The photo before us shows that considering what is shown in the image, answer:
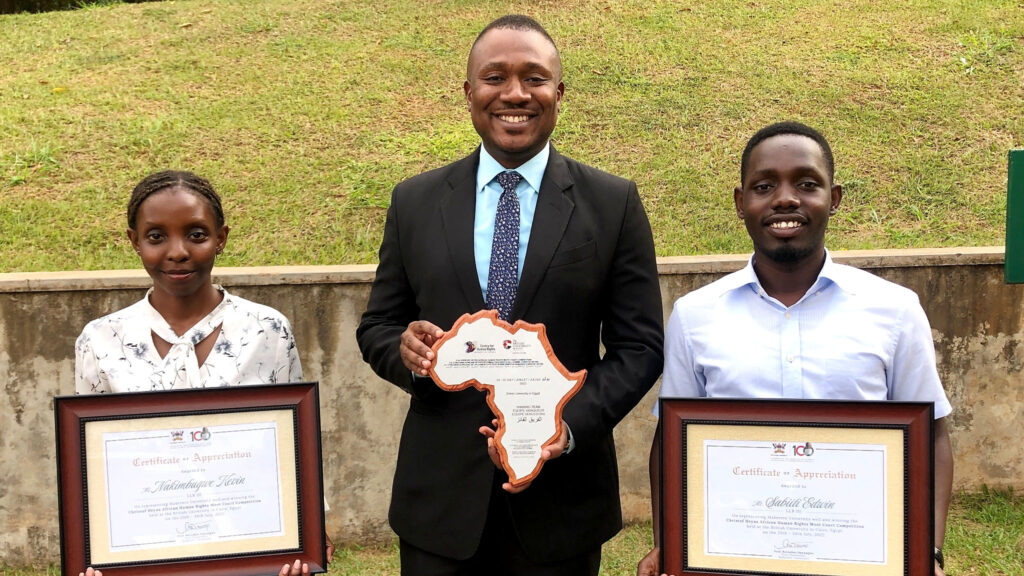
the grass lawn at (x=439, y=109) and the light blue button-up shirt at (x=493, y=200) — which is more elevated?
the grass lawn at (x=439, y=109)

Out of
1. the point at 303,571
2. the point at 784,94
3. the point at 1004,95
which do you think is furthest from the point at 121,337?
the point at 1004,95

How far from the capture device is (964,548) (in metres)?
5.01

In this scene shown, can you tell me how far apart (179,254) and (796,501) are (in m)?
1.81

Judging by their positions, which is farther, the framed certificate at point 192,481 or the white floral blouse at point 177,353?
the white floral blouse at point 177,353

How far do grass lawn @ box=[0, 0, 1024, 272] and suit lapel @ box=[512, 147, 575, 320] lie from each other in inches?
136

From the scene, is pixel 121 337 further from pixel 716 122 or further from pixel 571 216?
pixel 716 122

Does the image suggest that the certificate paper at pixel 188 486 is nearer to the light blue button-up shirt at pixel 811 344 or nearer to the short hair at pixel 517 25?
the light blue button-up shirt at pixel 811 344

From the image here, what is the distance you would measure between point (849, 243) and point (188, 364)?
480 centimetres

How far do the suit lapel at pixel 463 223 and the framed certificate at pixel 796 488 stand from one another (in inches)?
24.2

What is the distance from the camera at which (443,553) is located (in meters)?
2.83

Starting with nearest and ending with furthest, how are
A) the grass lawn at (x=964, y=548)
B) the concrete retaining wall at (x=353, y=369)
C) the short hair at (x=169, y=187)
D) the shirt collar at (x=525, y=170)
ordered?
1. the shirt collar at (x=525, y=170)
2. the short hair at (x=169, y=187)
3. the concrete retaining wall at (x=353, y=369)
4. the grass lawn at (x=964, y=548)

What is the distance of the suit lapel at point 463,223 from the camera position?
277 cm

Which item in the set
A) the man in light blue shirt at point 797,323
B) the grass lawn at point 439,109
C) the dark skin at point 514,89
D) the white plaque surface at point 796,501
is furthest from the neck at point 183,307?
the grass lawn at point 439,109

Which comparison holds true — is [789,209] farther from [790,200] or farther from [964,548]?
[964,548]
